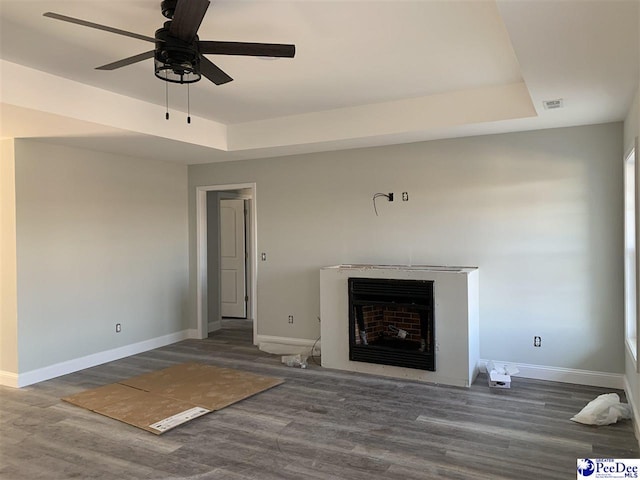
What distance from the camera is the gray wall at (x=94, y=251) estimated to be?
15.2 feet

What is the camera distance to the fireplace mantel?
4.36 meters

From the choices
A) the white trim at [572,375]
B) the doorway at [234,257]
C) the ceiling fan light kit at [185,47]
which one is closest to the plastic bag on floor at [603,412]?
the white trim at [572,375]

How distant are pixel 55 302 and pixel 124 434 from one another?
2.10 m

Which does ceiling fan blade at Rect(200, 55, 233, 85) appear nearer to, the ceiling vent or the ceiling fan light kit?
the ceiling fan light kit

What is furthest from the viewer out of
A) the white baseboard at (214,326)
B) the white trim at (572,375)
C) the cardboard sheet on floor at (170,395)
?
the white baseboard at (214,326)

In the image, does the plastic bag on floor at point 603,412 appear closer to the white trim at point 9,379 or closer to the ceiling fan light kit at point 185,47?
the ceiling fan light kit at point 185,47

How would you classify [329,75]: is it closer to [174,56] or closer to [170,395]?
[174,56]

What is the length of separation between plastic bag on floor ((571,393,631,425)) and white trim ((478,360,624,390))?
65 cm

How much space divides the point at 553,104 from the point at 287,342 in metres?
3.94

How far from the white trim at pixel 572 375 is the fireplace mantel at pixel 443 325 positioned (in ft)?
1.56

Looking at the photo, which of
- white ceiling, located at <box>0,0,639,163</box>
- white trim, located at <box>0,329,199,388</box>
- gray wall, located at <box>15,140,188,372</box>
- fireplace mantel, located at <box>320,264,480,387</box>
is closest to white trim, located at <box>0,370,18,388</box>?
white trim, located at <box>0,329,199,388</box>

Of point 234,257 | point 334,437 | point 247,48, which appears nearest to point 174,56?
point 247,48

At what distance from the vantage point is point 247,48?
251 centimetres

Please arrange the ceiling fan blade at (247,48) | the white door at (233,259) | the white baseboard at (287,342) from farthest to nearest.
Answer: the white door at (233,259) < the white baseboard at (287,342) < the ceiling fan blade at (247,48)
